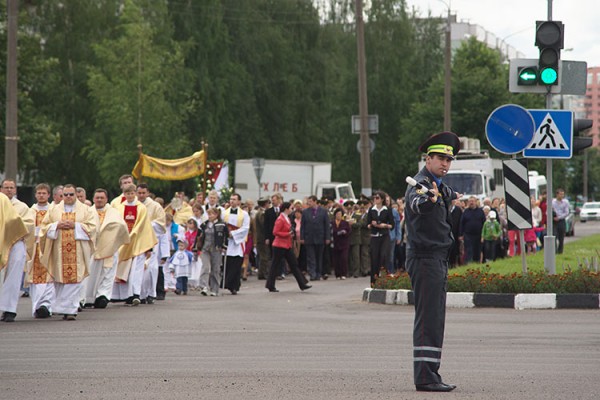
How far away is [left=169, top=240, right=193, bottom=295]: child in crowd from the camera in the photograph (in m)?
25.5

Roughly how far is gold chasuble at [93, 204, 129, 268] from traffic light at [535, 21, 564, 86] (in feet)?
21.7

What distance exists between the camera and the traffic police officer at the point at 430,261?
380 inches

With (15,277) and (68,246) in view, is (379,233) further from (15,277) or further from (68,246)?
(15,277)

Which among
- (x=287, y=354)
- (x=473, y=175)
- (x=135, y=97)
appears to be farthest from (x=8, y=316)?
(x=135, y=97)

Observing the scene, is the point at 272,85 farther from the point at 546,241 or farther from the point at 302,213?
the point at 546,241

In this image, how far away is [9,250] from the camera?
1745 centimetres

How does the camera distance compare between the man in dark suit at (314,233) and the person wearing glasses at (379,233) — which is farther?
the man in dark suit at (314,233)

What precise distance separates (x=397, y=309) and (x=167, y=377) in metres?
9.02

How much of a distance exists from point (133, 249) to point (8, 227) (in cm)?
440

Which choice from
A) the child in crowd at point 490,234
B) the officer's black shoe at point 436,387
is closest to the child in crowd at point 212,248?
the child in crowd at point 490,234

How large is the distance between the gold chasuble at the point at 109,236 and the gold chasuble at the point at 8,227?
2.86 m

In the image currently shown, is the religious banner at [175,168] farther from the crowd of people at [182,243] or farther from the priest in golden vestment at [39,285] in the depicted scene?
the priest in golden vestment at [39,285]

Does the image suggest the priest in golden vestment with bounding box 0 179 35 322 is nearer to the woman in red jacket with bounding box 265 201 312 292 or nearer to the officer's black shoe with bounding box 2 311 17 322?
the officer's black shoe with bounding box 2 311 17 322

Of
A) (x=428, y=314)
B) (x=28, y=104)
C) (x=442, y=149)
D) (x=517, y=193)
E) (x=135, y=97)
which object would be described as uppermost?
(x=135, y=97)
